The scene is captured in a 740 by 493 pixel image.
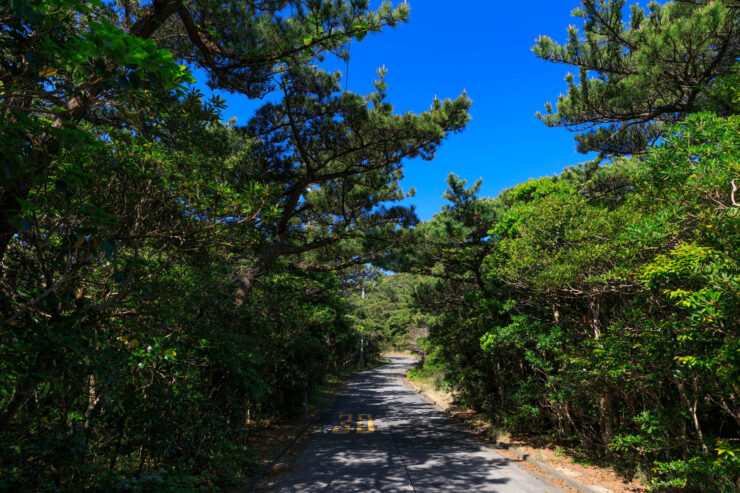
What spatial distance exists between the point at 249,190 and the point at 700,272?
432 centimetres

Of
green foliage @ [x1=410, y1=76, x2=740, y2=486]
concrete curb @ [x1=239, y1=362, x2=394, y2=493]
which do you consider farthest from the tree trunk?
green foliage @ [x1=410, y1=76, x2=740, y2=486]

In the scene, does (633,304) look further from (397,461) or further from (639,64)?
(397,461)

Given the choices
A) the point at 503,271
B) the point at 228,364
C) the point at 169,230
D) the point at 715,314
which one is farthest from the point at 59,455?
the point at 503,271

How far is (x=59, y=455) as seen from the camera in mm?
2918

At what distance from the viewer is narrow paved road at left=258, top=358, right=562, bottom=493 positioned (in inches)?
229

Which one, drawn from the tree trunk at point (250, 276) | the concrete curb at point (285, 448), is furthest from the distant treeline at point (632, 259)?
the concrete curb at point (285, 448)

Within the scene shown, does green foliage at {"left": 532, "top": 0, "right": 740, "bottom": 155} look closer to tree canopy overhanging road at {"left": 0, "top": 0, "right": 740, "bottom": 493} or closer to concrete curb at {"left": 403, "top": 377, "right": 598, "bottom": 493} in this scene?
tree canopy overhanging road at {"left": 0, "top": 0, "right": 740, "bottom": 493}

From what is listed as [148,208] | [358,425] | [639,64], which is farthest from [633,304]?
[358,425]

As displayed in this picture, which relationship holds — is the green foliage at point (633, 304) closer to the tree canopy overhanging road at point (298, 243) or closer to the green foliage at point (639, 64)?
the tree canopy overhanging road at point (298, 243)

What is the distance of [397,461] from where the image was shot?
23.7 ft

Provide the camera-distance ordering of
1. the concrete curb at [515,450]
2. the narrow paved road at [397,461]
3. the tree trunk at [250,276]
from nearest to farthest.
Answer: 1. the concrete curb at [515,450]
2. the narrow paved road at [397,461]
3. the tree trunk at [250,276]

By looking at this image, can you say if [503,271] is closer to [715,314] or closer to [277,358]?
[715,314]

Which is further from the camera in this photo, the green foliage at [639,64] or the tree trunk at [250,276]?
the tree trunk at [250,276]

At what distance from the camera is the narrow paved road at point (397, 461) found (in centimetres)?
583
